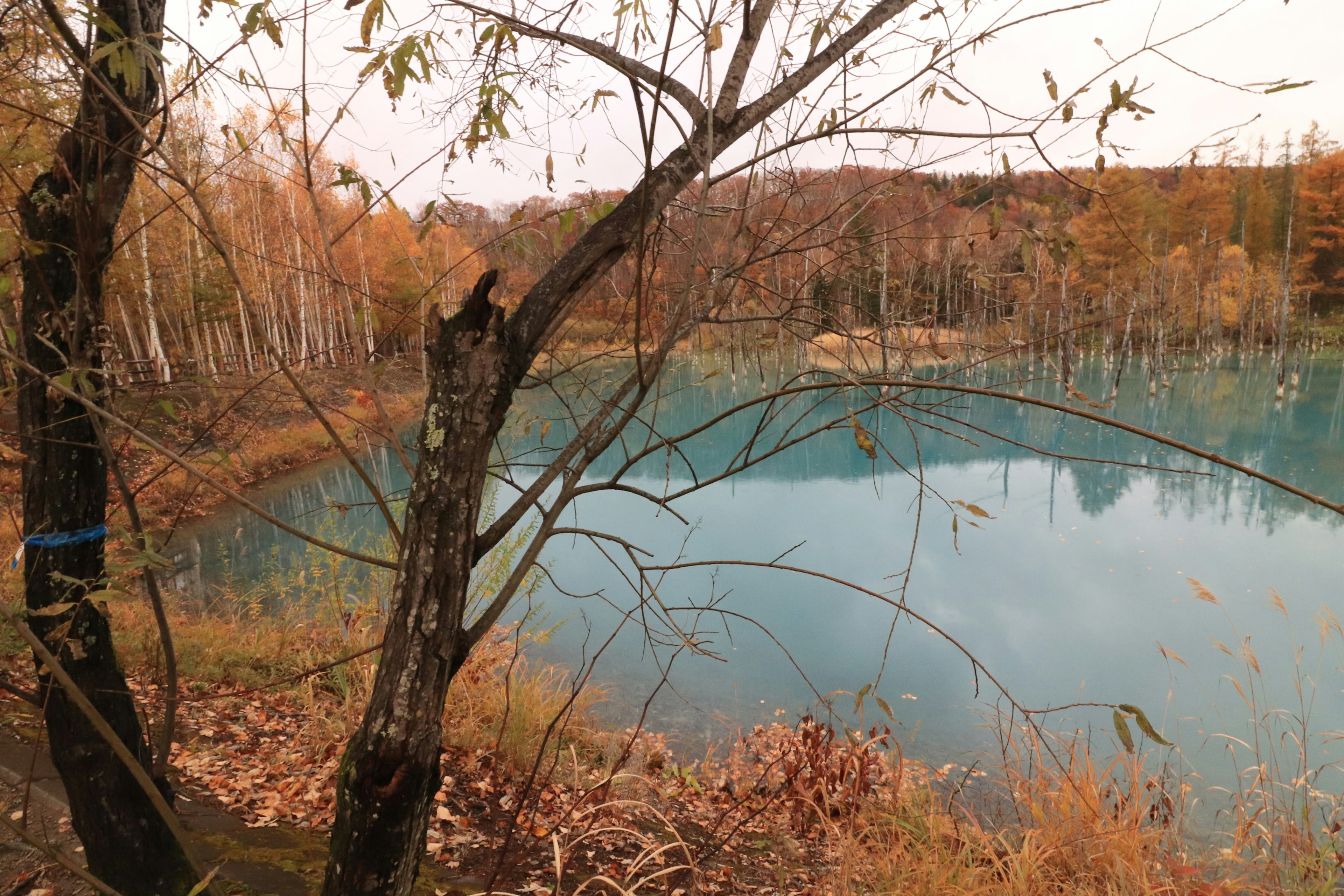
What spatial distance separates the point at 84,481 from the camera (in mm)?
1626

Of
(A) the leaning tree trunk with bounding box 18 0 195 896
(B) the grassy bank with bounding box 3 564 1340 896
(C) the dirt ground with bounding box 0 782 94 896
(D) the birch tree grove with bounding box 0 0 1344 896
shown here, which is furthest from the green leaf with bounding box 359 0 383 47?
(C) the dirt ground with bounding box 0 782 94 896

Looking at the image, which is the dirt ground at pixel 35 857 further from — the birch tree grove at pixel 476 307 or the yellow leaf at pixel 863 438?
the yellow leaf at pixel 863 438

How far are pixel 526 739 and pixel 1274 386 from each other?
24.5m

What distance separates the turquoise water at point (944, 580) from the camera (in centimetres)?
532

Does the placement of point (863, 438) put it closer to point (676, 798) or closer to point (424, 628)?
point (424, 628)

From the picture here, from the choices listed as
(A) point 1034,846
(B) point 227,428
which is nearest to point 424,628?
(A) point 1034,846

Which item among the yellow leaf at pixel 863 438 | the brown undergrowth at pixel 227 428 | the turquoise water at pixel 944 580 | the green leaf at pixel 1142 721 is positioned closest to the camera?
the green leaf at pixel 1142 721

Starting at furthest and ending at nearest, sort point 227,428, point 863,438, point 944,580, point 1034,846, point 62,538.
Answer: point 227,428 → point 944,580 → point 1034,846 → point 62,538 → point 863,438

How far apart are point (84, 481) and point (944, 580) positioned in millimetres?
7427

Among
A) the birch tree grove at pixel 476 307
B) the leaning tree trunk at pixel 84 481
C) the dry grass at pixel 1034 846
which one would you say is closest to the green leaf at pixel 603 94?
the birch tree grove at pixel 476 307

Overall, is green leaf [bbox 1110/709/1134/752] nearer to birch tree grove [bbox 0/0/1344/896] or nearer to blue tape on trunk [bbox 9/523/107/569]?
birch tree grove [bbox 0/0/1344/896]

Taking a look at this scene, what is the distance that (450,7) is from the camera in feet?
4.71

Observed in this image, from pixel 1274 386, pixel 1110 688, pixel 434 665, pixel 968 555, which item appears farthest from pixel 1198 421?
pixel 434 665

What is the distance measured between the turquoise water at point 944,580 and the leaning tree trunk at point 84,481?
105 cm
